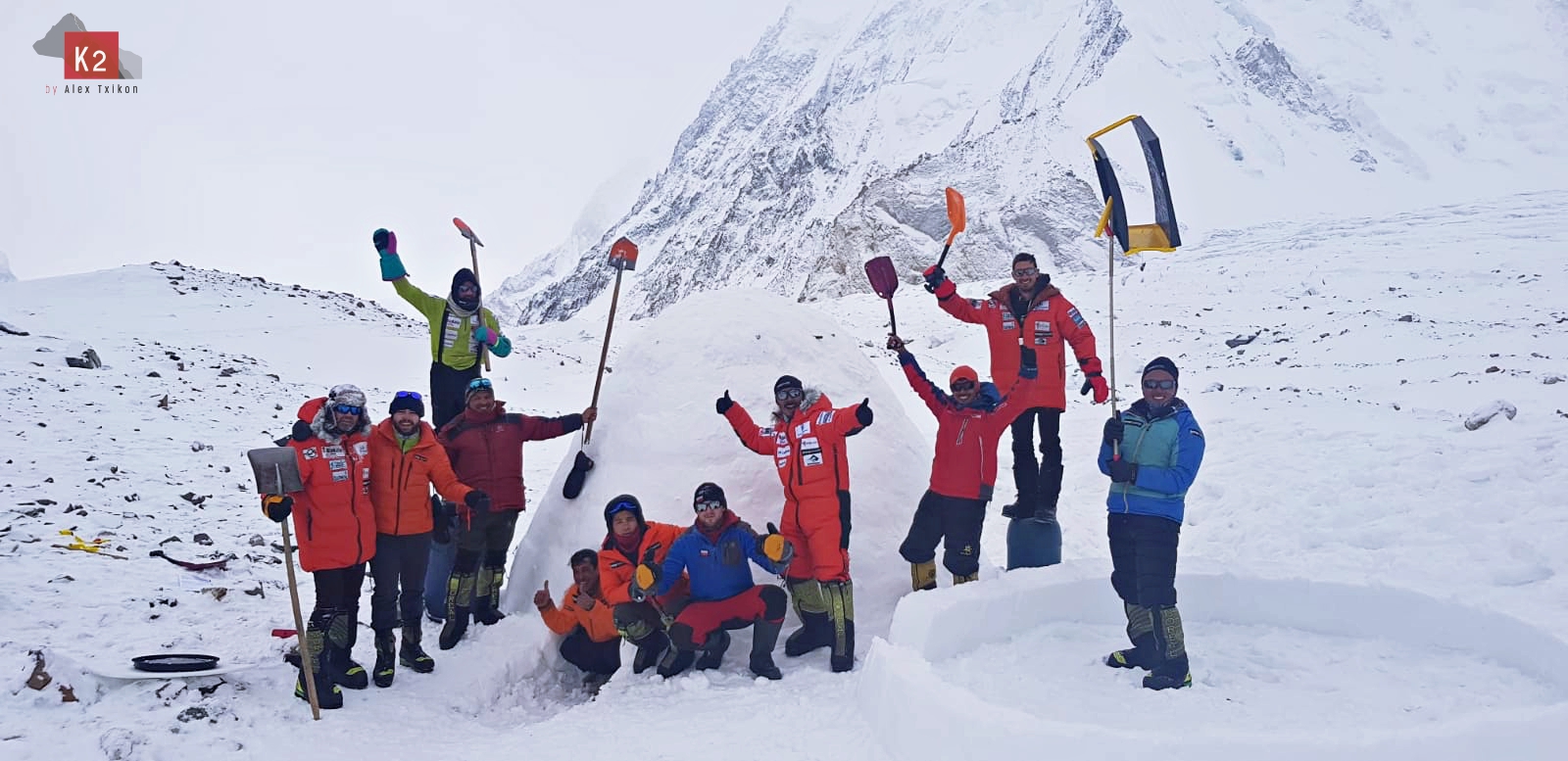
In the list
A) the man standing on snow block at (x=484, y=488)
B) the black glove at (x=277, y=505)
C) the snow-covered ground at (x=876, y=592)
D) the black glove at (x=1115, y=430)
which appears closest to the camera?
the snow-covered ground at (x=876, y=592)

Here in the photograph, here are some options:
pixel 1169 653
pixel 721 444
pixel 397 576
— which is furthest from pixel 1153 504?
pixel 397 576

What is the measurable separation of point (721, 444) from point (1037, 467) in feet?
5.81

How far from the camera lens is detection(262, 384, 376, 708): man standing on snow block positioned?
3.98 metres

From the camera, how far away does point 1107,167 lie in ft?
17.3

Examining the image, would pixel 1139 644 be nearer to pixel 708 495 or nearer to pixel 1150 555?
pixel 1150 555

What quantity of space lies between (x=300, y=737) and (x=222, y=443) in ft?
19.9

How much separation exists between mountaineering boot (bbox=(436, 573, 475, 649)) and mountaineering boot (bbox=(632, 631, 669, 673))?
111cm

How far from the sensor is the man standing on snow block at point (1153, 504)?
3.81 metres

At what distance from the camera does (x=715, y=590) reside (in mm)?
4293

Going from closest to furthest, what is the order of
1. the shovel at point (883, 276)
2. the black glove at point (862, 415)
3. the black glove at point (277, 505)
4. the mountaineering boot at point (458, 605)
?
the black glove at point (277, 505) < the black glove at point (862, 415) < the mountaineering boot at point (458, 605) < the shovel at point (883, 276)

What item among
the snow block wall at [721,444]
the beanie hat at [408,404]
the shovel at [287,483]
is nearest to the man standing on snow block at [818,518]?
the snow block wall at [721,444]

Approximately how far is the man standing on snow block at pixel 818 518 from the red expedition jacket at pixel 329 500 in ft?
6.48

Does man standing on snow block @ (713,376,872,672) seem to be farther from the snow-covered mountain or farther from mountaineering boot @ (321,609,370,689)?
the snow-covered mountain

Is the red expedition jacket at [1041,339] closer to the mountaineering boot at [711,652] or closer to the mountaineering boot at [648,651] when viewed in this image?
the mountaineering boot at [711,652]
